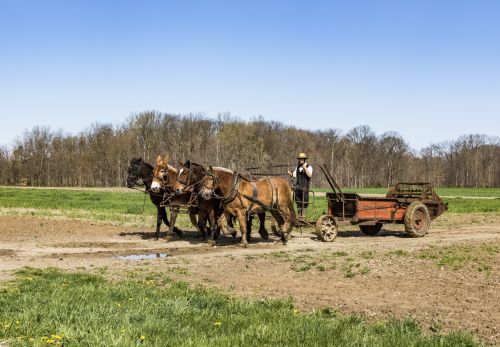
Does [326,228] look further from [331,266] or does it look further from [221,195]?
[331,266]

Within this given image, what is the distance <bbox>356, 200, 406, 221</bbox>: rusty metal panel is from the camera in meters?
18.6

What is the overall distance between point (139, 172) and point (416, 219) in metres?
9.63

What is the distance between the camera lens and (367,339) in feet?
20.5

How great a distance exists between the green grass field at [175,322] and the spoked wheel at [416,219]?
11323 mm

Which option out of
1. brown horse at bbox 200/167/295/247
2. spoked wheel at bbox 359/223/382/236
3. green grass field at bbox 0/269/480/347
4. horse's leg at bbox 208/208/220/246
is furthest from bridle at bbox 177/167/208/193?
green grass field at bbox 0/269/480/347

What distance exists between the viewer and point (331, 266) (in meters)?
12.2

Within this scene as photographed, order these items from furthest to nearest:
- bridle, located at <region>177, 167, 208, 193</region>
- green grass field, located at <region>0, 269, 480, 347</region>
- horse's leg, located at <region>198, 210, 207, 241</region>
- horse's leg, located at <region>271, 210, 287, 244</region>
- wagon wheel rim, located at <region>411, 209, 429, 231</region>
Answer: wagon wheel rim, located at <region>411, 209, 429, 231</region>
horse's leg, located at <region>198, 210, 207, 241</region>
horse's leg, located at <region>271, 210, 287, 244</region>
bridle, located at <region>177, 167, 208, 193</region>
green grass field, located at <region>0, 269, 480, 347</region>

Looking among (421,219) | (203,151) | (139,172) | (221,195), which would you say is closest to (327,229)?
(421,219)

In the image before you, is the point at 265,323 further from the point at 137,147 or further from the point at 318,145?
the point at 318,145

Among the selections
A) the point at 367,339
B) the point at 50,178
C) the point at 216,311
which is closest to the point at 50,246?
the point at 216,311

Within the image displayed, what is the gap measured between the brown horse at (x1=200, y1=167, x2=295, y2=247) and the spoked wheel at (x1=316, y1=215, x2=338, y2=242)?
3.23 feet

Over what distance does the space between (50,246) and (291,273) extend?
8520 mm

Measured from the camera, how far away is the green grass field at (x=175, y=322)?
6.19m

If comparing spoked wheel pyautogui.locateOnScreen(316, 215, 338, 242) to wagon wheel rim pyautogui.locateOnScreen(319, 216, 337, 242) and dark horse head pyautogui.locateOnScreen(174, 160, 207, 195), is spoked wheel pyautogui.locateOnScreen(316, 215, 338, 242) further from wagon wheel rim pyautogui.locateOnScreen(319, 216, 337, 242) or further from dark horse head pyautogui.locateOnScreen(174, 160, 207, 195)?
dark horse head pyautogui.locateOnScreen(174, 160, 207, 195)
